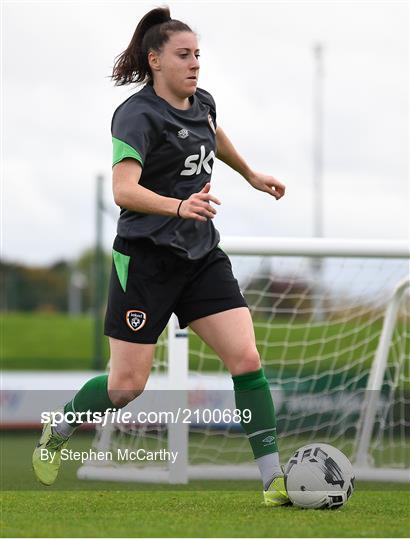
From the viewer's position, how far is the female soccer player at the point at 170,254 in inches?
207

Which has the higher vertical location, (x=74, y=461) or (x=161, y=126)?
(x=161, y=126)

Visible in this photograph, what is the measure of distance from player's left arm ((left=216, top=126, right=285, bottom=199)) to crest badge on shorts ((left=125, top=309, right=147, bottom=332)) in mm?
1000

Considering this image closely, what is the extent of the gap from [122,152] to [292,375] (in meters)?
6.66

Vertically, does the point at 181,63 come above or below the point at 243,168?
above

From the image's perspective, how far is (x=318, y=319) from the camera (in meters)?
11.5

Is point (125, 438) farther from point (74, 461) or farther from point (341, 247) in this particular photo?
point (341, 247)

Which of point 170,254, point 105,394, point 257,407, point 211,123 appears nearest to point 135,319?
point 170,254

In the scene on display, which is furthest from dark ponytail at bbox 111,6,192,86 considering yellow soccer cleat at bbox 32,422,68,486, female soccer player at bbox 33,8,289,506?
yellow soccer cleat at bbox 32,422,68,486

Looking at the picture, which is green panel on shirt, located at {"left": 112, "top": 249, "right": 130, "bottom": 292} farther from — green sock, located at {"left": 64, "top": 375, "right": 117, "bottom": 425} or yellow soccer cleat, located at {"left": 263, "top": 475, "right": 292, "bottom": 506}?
yellow soccer cleat, located at {"left": 263, "top": 475, "right": 292, "bottom": 506}

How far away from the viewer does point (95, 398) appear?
18.1ft

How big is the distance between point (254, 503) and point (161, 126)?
1.90 meters

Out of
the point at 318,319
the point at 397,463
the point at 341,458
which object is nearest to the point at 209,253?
the point at 341,458

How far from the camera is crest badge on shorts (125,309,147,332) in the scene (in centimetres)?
526

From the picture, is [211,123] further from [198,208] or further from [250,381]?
[250,381]
